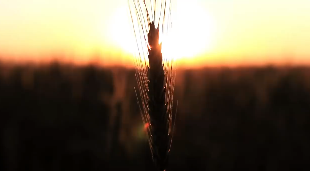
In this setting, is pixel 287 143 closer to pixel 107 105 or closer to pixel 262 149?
pixel 262 149

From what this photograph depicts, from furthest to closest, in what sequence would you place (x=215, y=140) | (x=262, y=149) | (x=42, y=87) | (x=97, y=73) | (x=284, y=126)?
(x=97, y=73)
(x=42, y=87)
(x=284, y=126)
(x=215, y=140)
(x=262, y=149)

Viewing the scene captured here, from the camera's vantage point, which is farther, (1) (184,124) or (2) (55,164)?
(1) (184,124)

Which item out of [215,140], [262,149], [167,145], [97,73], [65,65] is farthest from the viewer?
[65,65]

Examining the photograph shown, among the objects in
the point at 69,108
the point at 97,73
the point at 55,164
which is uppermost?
the point at 97,73

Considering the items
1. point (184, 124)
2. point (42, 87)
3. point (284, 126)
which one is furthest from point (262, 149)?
point (42, 87)

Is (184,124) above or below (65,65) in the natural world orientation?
below

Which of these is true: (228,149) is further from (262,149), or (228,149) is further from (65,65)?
(65,65)

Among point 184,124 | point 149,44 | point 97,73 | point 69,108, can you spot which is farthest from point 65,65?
point 149,44
